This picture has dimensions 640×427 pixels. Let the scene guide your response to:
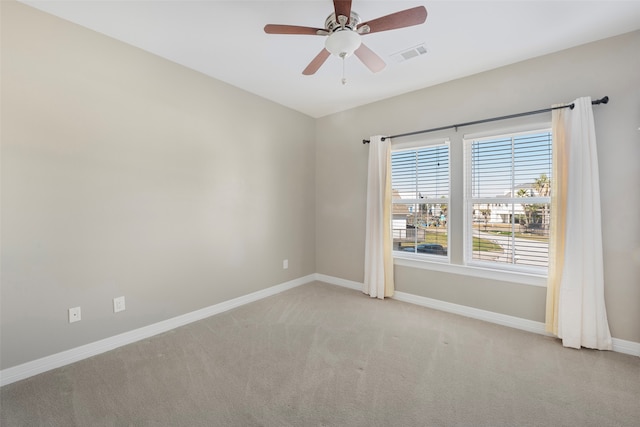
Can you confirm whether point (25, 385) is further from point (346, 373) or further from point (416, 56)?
point (416, 56)

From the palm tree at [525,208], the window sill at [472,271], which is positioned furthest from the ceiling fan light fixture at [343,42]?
the window sill at [472,271]

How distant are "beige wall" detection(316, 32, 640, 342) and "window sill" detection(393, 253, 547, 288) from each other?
0.19 ft

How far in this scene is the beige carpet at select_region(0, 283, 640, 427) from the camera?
1.63 m

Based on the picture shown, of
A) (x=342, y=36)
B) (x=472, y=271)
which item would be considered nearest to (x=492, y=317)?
(x=472, y=271)

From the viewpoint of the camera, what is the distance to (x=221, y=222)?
325 centimetres

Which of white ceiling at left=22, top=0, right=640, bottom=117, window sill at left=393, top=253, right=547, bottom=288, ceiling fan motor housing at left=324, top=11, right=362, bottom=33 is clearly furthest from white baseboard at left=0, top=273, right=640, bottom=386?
ceiling fan motor housing at left=324, top=11, right=362, bottom=33

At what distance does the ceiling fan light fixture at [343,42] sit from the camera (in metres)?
1.76

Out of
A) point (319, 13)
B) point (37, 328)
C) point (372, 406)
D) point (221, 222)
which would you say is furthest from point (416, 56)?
point (37, 328)

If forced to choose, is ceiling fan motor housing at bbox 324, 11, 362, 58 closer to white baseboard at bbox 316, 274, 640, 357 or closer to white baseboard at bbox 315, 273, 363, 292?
white baseboard at bbox 316, 274, 640, 357

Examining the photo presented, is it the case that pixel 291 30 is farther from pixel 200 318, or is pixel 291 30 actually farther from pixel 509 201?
pixel 200 318

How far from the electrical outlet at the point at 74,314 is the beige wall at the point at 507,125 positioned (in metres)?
3.02

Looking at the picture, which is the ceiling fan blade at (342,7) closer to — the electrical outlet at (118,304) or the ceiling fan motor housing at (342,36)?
the ceiling fan motor housing at (342,36)

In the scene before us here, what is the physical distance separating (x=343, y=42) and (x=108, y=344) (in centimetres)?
307

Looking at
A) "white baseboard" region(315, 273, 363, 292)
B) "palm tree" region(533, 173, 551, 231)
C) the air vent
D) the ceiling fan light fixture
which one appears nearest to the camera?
the ceiling fan light fixture
